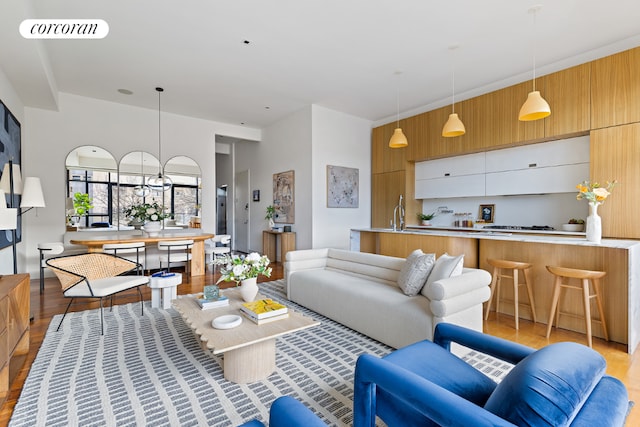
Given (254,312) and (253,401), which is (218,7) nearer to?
(254,312)

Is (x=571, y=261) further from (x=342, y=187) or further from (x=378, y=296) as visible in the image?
(x=342, y=187)

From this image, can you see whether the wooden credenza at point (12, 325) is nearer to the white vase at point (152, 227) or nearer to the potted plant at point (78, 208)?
the white vase at point (152, 227)

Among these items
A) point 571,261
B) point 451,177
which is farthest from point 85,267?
point 451,177

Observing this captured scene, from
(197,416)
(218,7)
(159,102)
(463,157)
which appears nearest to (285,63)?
(218,7)

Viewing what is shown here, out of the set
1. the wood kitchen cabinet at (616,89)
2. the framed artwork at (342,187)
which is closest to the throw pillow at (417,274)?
the wood kitchen cabinet at (616,89)

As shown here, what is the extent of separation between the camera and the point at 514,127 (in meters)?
4.51

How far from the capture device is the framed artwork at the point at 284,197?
641cm

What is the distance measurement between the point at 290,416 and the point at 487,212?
5434 mm

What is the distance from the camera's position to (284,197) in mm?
6641

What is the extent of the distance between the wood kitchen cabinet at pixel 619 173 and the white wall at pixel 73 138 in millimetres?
6855

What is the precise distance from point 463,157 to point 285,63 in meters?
Answer: 3.52

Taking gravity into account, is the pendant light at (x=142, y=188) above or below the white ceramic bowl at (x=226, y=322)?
above

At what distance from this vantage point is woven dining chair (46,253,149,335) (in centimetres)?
287

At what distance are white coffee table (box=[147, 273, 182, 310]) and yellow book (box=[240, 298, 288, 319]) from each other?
5.22 feet
